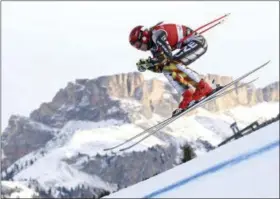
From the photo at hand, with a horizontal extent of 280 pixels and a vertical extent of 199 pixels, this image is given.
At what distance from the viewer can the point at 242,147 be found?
351cm

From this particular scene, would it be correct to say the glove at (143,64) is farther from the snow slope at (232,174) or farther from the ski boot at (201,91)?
the snow slope at (232,174)

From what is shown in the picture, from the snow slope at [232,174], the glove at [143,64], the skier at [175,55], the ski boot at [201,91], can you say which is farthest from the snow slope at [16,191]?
the snow slope at [232,174]

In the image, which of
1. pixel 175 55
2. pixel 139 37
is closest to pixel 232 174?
pixel 139 37

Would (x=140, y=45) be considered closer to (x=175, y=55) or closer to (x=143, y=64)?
(x=143, y=64)

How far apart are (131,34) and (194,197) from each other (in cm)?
Result: 534

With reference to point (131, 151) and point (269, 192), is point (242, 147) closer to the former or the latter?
point (269, 192)

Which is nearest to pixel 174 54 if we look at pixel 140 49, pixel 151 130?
pixel 140 49

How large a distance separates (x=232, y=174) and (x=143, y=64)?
18.9 ft

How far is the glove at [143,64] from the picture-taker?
915cm

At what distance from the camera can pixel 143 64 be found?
30.1 feet

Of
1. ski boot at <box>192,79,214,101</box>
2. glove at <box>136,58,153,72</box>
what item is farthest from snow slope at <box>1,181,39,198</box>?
ski boot at <box>192,79,214,101</box>

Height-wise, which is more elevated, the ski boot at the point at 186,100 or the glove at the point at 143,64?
the glove at the point at 143,64

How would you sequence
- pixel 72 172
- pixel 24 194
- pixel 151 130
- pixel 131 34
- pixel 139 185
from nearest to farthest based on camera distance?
1. pixel 139 185
2. pixel 131 34
3. pixel 151 130
4. pixel 24 194
5. pixel 72 172

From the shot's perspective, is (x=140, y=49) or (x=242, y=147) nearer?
(x=242, y=147)
